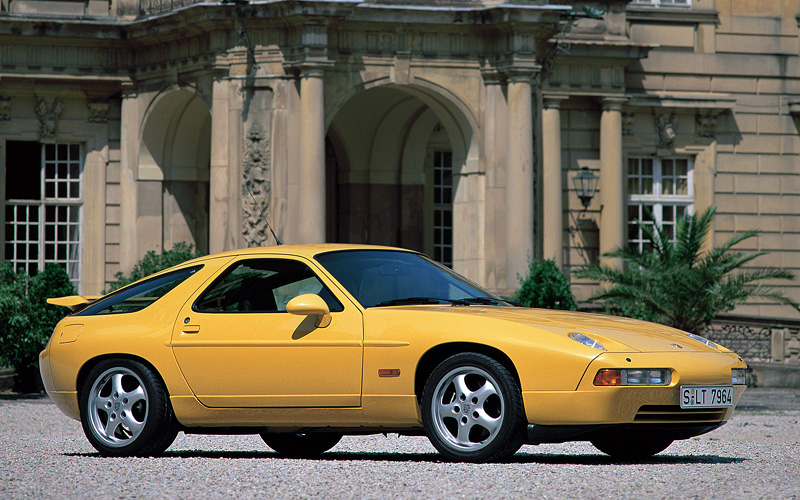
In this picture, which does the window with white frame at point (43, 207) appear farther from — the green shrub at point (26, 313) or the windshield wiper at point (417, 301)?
the windshield wiper at point (417, 301)

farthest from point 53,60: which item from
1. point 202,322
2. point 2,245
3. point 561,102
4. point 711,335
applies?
point 202,322

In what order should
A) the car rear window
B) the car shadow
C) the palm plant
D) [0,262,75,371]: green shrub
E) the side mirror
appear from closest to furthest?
the side mirror < the car shadow < the car rear window < [0,262,75,371]: green shrub < the palm plant

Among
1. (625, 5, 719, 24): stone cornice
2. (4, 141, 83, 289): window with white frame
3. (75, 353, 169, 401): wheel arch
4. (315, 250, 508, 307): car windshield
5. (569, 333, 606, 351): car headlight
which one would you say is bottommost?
(75, 353, 169, 401): wheel arch

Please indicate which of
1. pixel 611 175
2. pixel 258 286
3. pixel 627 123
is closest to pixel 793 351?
pixel 611 175

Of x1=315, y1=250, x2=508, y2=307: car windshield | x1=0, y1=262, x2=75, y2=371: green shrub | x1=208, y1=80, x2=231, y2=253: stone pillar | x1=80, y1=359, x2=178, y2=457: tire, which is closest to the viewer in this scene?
x1=315, y1=250, x2=508, y2=307: car windshield

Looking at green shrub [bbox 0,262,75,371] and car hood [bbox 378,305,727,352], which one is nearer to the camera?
car hood [bbox 378,305,727,352]

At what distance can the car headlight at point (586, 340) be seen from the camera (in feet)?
24.2

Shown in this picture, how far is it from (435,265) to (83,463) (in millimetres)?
2588

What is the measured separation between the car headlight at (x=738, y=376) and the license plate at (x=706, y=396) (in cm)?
8

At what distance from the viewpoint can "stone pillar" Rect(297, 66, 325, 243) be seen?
19531mm

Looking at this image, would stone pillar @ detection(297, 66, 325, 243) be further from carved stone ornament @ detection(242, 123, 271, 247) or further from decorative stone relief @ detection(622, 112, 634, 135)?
decorative stone relief @ detection(622, 112, 634, 135)

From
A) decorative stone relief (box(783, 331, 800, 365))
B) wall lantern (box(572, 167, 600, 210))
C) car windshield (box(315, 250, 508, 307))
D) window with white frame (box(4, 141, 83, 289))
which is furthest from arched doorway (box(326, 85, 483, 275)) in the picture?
car windshield (box(315, 250, 508, 307))

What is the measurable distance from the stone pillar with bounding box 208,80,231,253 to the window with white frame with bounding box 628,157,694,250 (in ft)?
29.2

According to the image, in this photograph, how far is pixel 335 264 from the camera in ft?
27.5
